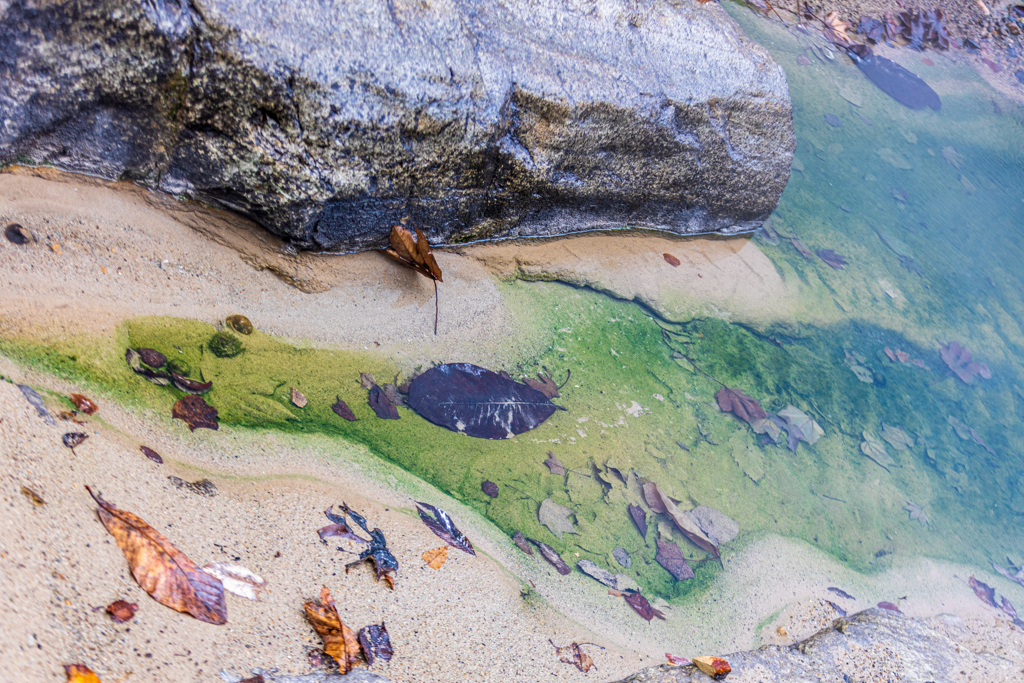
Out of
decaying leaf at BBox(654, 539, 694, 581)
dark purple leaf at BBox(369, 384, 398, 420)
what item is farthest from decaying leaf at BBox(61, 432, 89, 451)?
decaying leaf at BBox(654, 539, 694, 581)

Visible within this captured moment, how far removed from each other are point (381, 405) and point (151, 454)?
1.76 ft

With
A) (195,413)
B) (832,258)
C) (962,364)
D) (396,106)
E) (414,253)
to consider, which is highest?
(396,106)

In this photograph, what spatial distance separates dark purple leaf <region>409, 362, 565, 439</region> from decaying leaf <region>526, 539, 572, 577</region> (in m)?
0.31

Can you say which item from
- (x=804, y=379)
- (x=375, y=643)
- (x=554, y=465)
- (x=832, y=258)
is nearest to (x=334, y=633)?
(x=375, y=643)

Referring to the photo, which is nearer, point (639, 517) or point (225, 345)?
point (225, 345)

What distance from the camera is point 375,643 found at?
47.3 inches

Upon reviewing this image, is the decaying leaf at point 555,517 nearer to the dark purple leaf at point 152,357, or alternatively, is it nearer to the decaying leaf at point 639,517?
the decaying leaf at point 639,517

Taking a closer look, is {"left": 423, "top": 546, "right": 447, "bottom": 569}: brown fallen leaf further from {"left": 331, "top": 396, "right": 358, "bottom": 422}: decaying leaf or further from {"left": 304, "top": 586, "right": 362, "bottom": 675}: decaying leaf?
{"left": 331, "top": 396, "right": 358, "bottom": 422}: decaying leaf

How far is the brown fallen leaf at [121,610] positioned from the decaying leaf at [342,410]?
63 centimetres

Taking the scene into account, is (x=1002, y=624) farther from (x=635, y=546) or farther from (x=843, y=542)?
(x=635, y=546)

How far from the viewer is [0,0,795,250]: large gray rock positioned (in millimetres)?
1488

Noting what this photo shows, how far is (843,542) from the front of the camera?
6.41 ft

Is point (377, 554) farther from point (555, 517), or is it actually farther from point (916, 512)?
point (916, 512)

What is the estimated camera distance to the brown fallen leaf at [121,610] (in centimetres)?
100
